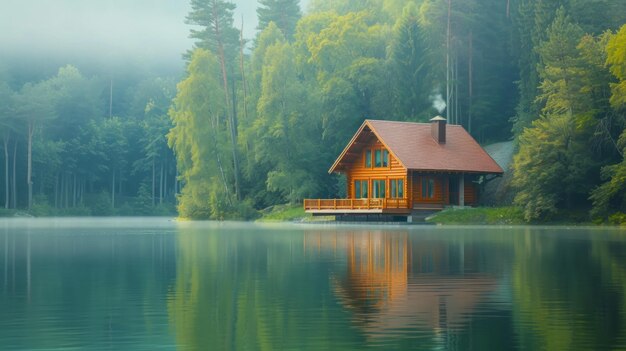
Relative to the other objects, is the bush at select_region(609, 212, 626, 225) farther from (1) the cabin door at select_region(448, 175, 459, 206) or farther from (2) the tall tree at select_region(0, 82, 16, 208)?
(2) the tall tree at select_region(0, 82, 16, 208)

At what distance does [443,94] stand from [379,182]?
15998mm

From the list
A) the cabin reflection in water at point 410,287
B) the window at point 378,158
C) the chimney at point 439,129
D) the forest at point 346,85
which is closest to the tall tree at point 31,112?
the forest at point 346,85

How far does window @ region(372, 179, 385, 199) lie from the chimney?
16.8ft

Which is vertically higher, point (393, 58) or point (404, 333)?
point (393, 58)

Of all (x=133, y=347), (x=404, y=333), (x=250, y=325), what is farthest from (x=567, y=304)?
(x=133, y=347)

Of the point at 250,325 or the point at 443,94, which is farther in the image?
the point at 443,94

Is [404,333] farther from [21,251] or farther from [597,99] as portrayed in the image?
[597,99]

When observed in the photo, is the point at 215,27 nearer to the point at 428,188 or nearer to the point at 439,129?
the point at 439,129

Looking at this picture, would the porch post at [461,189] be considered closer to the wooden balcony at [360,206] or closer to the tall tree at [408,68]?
the wooden balcony at [360,206]

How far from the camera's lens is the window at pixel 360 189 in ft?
240

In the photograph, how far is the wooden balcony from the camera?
6800 cm

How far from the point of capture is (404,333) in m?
14.2

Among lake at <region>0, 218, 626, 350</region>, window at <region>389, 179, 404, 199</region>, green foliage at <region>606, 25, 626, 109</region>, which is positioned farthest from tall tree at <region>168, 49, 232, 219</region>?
lake at <region>0, 218, 626, 350</region>

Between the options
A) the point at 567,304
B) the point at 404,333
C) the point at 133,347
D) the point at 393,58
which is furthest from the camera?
the point at 393,58
